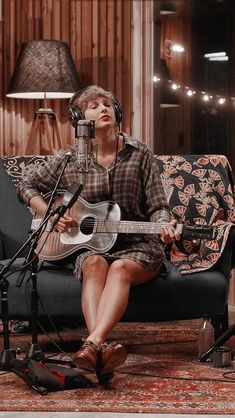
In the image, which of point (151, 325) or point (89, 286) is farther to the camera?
point (151, 325)

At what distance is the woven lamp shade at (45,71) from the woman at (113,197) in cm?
104

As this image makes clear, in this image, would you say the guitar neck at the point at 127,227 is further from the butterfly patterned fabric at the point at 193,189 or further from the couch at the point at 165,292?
the butterfly patterned fabric at the point at 193,189

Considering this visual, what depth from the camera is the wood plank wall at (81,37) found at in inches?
217

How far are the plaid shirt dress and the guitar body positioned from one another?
43 mm

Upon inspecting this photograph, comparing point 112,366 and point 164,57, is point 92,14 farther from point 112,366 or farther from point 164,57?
Result: point 112,366

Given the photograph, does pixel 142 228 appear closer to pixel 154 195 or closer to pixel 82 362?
pixel 154 195

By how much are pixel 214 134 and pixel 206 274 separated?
2.11 meters

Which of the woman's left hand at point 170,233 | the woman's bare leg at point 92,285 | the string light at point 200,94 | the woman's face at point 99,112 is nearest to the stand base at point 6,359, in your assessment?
the woman's bare leg at point 92,285

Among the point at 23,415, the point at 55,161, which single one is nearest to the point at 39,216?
the point at 55,161

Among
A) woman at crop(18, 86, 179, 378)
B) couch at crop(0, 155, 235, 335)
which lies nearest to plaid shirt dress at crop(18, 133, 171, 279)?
woman at crop(18, 86, 179, 378)

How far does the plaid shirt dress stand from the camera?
12.1 ft

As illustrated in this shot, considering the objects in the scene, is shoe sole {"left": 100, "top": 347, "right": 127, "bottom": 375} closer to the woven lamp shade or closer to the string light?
the woven lamp shade

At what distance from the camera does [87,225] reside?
3.67m

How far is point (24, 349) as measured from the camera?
3.99 meters
